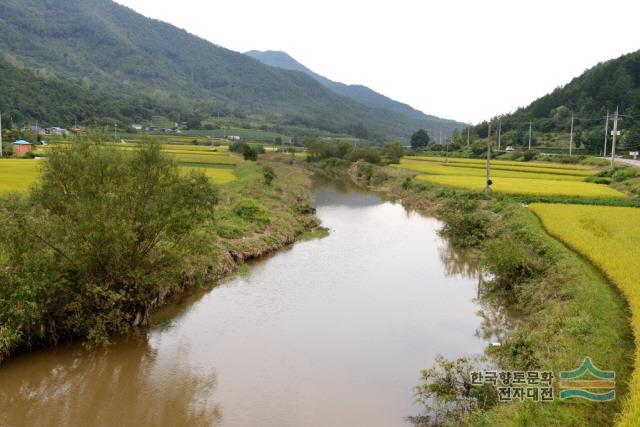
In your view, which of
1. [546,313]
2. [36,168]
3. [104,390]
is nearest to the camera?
[104,390]

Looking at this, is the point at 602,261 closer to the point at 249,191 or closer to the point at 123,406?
the point at 123,406

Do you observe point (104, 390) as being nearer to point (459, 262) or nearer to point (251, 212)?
point (251, 212)

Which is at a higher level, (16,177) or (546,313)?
(16,177)

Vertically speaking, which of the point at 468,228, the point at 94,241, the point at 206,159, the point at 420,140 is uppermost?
the point at 420,140

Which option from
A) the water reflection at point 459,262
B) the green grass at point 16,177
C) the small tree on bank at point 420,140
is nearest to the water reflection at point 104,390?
the water reflection at point 459,262

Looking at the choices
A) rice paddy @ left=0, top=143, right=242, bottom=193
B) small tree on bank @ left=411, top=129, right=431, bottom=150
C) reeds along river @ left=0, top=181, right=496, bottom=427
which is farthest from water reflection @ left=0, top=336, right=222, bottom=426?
small tree on bank @ left=411, top=129, right=431, bottom=150

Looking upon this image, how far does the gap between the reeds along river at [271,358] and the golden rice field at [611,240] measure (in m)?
3.81

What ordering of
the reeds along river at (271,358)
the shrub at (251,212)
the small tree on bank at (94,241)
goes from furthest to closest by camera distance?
the shrub at (251,212)
the small tree on bank at (94,241)
the reeds along river at (271,358)

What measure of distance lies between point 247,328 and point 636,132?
68.9 meters

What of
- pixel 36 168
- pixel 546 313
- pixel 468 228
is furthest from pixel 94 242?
pixel 468 228

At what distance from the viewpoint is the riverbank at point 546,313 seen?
310 inches

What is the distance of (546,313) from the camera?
42.8 ft

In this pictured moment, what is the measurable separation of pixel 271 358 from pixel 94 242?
5.09m

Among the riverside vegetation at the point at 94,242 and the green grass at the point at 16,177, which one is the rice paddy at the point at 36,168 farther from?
the riverside vegetation at the point at 94,242
